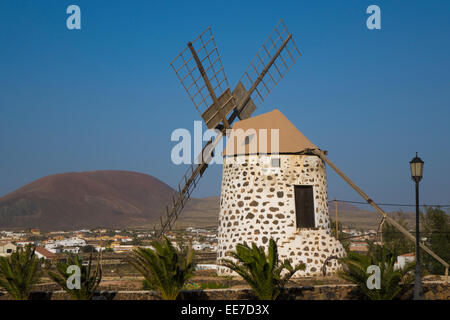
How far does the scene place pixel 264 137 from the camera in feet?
56.2

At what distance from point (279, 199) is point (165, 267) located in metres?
5.64

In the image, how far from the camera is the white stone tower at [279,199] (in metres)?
16.0

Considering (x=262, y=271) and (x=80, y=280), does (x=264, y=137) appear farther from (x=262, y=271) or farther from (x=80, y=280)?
(x=80, y=280)

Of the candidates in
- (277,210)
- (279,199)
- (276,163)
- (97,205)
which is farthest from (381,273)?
(97,205)

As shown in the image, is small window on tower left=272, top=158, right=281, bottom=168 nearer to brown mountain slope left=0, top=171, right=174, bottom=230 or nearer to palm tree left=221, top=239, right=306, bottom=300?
palm tree left=221, top=239, right=306, bottom=300

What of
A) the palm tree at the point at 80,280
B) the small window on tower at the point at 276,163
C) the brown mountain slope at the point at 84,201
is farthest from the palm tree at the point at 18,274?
the brown mountain slope at the point at 84,201

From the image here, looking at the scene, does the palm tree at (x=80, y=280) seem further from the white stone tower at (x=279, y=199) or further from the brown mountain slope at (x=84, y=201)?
the brown mountain slope at (x=84, y=201)

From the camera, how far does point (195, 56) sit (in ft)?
57.5

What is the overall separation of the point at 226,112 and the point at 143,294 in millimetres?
7862

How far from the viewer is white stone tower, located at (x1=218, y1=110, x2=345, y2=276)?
52.6 feet
